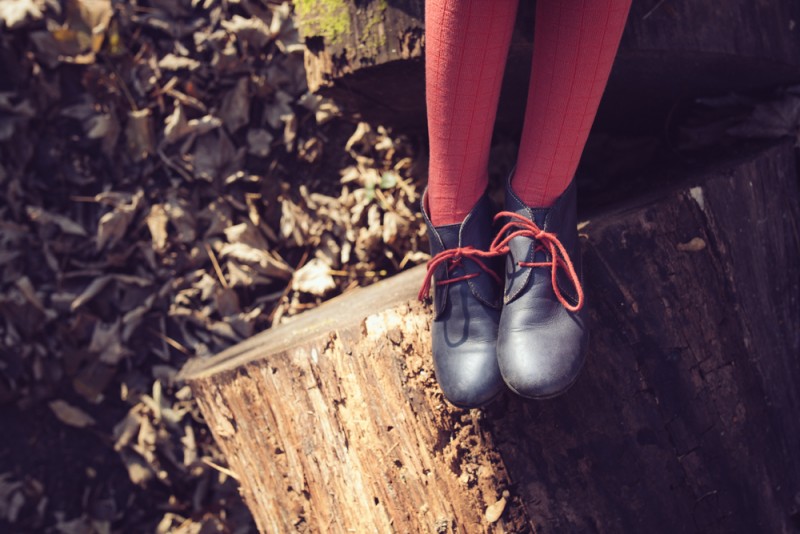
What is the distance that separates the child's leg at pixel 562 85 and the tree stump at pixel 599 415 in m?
0.21

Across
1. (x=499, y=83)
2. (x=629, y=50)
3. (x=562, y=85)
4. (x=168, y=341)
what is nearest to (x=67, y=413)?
(x=168, y=341)

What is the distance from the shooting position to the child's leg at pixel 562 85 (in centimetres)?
130

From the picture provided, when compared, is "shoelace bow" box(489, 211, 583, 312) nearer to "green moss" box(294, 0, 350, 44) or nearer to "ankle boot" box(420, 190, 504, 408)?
"ankle boot" box(420, 190, 504, 408)

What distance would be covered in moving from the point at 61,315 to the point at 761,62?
8.40 feet

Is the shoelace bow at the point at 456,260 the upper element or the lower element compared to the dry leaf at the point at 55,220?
upper

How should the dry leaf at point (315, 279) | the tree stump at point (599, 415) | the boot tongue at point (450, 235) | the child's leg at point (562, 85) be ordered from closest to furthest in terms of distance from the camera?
the child's leg at point (562, 85)
the tree stump at point (599, 415)
the boot tongue at point (450, 235)
the dry leaf at point (315, 279)

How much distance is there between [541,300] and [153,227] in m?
1.67

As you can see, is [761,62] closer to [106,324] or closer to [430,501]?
[430,501]

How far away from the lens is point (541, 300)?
1430mm

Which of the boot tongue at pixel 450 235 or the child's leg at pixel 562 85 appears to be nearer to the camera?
the child's leg at pixel 562 85

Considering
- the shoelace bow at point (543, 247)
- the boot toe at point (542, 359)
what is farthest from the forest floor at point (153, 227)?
the boot toe at point (542, 359)

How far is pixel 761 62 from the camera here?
5.93ft

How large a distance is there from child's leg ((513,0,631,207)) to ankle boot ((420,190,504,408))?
16cm

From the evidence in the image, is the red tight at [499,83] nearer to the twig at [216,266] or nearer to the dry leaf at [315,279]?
the dry leaf at [315,279]
